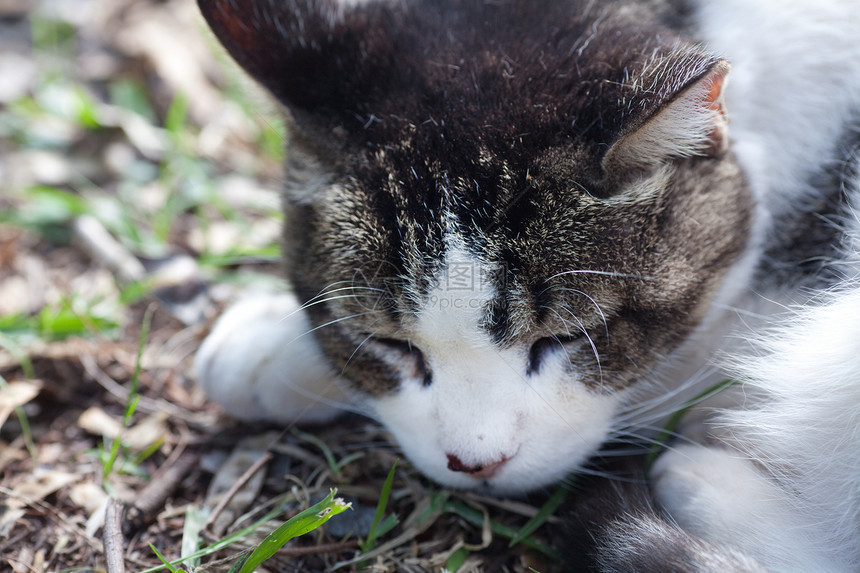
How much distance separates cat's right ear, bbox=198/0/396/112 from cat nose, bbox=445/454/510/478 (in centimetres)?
68

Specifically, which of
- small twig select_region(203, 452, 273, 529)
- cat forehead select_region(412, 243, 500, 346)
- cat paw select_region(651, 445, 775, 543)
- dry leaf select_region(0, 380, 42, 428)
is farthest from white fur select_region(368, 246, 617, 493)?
dry leaf select_region(0, 380, 42, 428)

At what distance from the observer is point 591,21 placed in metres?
1.46

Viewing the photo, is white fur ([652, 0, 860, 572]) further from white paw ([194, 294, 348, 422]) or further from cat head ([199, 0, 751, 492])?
white paw ([194, 294, 348, 422])

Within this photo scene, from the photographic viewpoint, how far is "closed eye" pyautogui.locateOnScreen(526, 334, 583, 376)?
1.29m

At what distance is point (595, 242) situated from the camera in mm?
1257

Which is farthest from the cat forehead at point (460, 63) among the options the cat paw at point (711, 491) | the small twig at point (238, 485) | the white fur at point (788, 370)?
the small twig at point (238, 485)

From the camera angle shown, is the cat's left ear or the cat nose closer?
the cat's left ear

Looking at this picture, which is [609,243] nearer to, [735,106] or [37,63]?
[735,106]

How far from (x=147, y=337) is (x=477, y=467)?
3.70 feet

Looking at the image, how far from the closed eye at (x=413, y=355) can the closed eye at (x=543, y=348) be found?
18 centimetres

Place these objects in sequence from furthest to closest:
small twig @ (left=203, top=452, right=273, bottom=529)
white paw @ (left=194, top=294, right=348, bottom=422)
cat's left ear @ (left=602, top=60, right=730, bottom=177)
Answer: white paw @ (left=194, top=294, right=348, bottom=422)
small twig @ (left=203, top=452, right=273, bottom=529)
cat's left ear @ (left=602, top=60, right=730, bottom=177)

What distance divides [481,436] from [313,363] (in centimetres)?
54

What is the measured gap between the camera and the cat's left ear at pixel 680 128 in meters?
1.15

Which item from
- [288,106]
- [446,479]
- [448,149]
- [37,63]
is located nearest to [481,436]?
[446,479]
